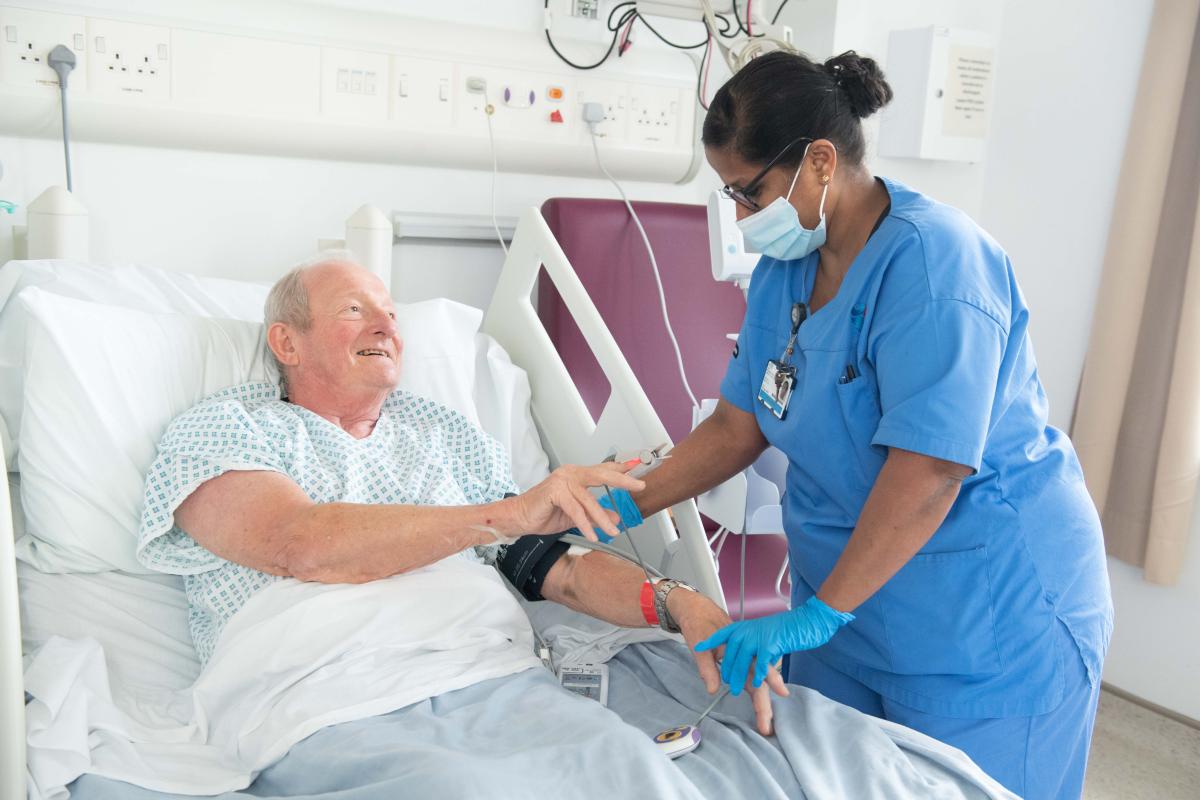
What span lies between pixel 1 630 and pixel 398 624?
50 cm

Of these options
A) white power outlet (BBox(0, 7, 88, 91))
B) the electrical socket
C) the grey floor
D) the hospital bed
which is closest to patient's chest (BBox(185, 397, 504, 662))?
the hospital bed

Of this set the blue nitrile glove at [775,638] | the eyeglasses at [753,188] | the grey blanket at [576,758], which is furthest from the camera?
the eyeglasses at [753,188]

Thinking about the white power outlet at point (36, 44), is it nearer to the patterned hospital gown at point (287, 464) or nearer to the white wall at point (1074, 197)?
the patterned hospital gown at point (287, 464)

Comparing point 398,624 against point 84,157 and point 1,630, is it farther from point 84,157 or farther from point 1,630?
→ point 84,157

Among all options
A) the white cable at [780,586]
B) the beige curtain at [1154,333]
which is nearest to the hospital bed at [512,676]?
the white cable at [780,586]

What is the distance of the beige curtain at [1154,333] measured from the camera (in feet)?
9.02

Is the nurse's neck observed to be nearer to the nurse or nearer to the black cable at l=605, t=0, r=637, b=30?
the nurse

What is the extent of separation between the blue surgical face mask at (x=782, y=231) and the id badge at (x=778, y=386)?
17cm

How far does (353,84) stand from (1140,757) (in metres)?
2.60

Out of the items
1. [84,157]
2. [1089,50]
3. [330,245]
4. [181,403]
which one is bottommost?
[181,403]

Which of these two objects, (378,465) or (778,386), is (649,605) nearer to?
(778,386)

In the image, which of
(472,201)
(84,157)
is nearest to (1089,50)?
(472,201)

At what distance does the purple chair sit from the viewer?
102 inches

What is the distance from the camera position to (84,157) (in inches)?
86.5
